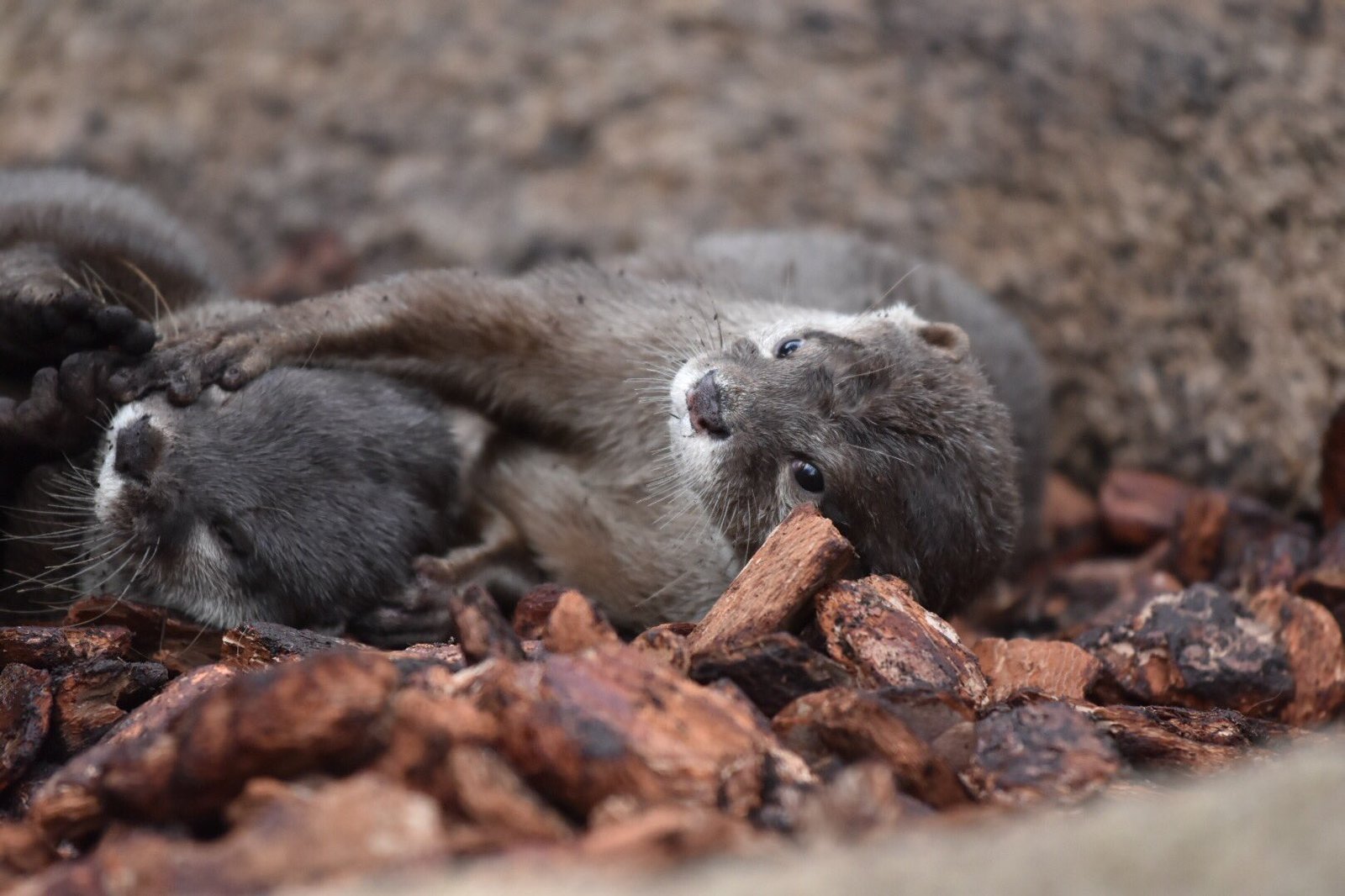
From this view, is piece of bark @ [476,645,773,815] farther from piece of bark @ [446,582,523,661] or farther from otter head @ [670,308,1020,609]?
otter head @ [670,308,1020,609]

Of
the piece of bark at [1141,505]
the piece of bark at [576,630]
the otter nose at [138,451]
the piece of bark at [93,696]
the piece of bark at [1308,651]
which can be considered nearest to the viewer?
the piece of bark at [576,630]

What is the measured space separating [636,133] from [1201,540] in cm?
298

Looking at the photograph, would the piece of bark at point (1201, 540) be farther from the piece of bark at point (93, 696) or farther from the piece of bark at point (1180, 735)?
the piece of bark at point (93, 696)

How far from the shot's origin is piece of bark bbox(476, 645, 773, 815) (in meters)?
1.99

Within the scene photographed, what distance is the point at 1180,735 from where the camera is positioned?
2523 millimetres

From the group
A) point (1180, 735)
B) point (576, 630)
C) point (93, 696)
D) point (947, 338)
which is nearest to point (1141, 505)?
point (947, 338)

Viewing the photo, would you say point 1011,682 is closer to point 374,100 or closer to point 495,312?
point 495,312

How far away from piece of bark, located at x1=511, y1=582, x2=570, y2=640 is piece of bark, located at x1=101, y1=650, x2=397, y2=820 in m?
1.00

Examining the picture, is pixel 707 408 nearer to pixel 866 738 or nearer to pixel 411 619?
pixel 411 619

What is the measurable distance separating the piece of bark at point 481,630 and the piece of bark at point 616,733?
0.34 ft

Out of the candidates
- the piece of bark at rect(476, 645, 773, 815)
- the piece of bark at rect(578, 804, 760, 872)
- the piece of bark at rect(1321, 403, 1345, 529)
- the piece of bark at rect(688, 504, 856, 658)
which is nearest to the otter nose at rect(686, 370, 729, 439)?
the piece of bark at rect(688, 504, 856, 658)

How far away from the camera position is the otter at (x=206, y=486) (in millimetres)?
3289

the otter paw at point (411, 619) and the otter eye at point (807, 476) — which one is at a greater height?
the otter eye at point (807, 476)

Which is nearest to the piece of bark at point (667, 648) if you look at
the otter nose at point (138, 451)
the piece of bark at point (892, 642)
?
the piece of bark at point (892, 642)
